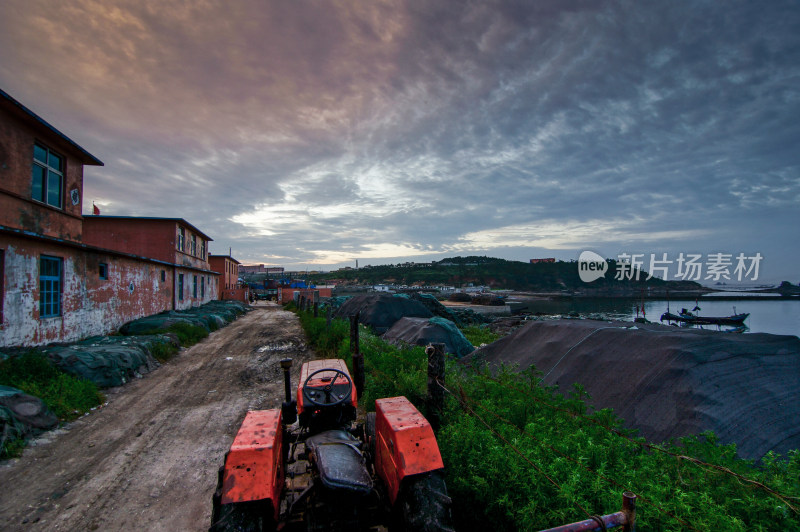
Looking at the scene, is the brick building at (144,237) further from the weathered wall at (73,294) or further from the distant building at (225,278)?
the distant building at (225,278)

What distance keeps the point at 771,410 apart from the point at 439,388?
4.25 metres

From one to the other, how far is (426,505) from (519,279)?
10985 centimetres

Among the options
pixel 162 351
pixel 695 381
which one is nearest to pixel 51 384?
pixel 162 351

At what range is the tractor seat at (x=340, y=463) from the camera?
8.37 feet

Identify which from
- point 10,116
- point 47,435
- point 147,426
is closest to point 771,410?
point 147,426

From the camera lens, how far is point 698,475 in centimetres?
279

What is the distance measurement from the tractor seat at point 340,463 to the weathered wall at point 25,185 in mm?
11805

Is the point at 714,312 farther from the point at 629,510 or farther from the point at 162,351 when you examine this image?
the point at 629,510

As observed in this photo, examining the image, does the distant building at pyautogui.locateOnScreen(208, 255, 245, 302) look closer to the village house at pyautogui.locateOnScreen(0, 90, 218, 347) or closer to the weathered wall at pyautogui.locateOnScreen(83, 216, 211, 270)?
the weathered wall at pyautogui.locateOnScreen(83, 216, 211, 270)

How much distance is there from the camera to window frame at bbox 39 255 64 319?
29.9 ft

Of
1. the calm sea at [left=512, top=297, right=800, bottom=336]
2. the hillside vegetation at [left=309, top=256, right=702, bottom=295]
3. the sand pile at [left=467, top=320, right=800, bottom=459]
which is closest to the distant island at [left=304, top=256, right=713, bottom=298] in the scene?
the hillside vegetation at [left=309, top=256, right=702, bottom=295]

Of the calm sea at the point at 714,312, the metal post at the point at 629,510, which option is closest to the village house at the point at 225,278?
the calm sea at the point at 714,312

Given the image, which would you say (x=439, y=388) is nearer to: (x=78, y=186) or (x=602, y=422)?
(x=602, y=422)

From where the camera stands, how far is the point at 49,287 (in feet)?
31.0
